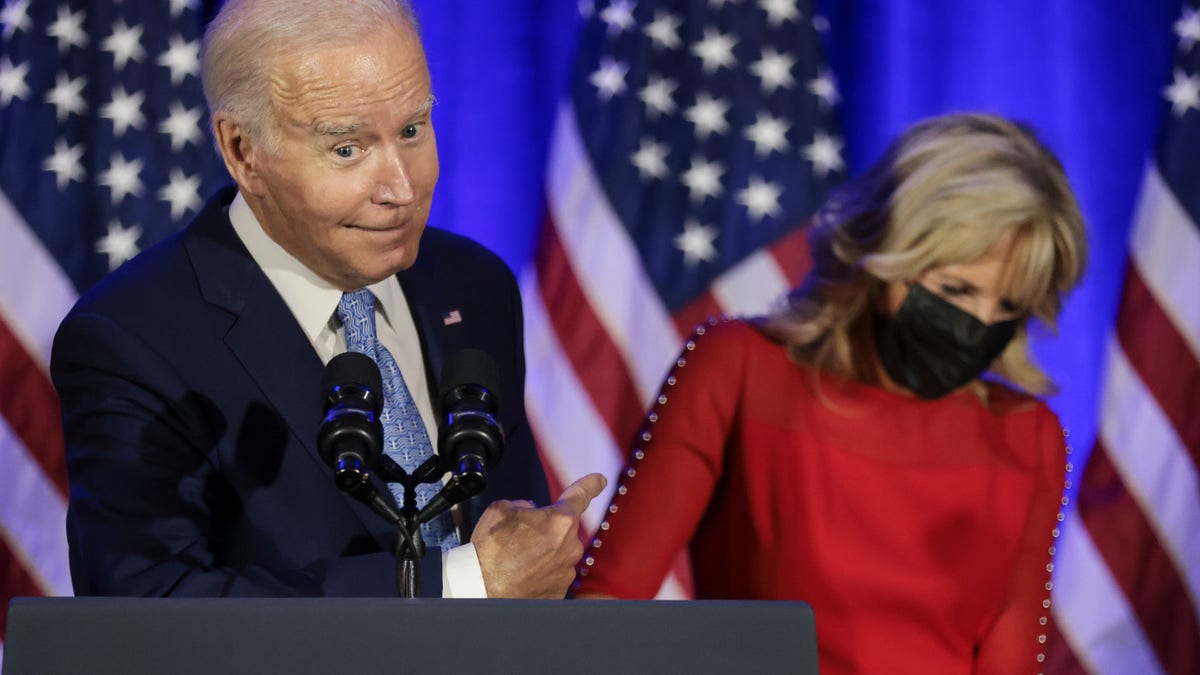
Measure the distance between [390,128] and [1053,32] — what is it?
2293 millimetres

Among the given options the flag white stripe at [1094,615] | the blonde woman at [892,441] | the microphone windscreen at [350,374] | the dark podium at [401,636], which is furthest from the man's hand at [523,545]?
the flag white stripe at [1094,615]

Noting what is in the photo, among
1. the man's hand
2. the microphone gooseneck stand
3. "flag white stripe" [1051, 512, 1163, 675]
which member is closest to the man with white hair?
the man's hand

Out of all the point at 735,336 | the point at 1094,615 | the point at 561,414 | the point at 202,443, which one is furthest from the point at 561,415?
the point at 202,443

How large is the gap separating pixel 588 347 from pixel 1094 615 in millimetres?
1334

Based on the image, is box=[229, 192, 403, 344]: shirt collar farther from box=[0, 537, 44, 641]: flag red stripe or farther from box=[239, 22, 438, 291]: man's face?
box=[0, 537, 44, 641]: flag red stripe

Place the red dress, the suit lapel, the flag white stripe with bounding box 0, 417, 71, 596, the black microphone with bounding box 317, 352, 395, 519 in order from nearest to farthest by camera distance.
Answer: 1. the black microphone with bounding box 317, 352, 395, 519
2. the suit lapel
3. the red dress
4. the flag white stripe with bounding box 0, 417, 71, 596

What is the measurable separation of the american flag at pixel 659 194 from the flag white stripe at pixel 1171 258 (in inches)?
28.8

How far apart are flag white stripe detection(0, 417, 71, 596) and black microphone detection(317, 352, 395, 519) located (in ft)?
6.69

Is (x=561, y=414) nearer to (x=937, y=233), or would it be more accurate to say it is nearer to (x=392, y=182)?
(x=937, y=233)

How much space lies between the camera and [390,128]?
1.64m

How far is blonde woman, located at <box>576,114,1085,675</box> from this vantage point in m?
2.33

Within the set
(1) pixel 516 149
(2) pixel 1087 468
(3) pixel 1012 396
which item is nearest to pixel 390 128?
(3) pixel 1012 396

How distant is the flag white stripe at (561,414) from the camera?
334 centimetres

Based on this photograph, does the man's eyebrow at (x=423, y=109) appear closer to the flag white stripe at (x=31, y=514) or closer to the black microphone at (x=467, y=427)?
the black microphone at (x=467, y=427)
